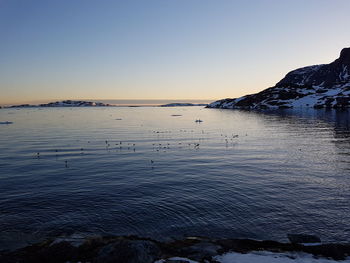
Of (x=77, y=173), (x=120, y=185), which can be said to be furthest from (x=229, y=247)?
(x=77, y=173)

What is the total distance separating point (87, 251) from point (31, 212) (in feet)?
21.3

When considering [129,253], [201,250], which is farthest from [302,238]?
[129,253]

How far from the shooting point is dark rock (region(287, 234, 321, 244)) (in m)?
10.8

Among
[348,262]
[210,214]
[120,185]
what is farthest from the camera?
[120,185]

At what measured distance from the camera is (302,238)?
35.8 feet

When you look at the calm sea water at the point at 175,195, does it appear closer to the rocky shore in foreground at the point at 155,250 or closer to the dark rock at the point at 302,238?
the dark rock at the point at 302,238

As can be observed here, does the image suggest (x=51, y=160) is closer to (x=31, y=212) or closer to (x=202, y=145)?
(x=31, y=212)

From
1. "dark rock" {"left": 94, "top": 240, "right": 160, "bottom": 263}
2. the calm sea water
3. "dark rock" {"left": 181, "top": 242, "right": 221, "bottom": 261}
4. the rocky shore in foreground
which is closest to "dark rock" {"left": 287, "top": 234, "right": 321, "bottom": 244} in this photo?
the rocky shore in foreground

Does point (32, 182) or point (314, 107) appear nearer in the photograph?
point (32, 182)

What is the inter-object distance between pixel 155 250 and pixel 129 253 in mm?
1107

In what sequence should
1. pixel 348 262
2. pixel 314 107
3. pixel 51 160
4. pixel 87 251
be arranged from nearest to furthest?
1. pixel 348 262
2. pixel 87 251
3. pixel 51 160
4. pixel 314 107

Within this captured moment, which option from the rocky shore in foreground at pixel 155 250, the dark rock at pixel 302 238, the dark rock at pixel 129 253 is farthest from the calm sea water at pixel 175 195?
the dark rock at pixel 129 253

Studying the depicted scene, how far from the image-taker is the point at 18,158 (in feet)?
96.9

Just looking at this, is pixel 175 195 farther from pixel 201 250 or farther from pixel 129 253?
pixel 129 253
